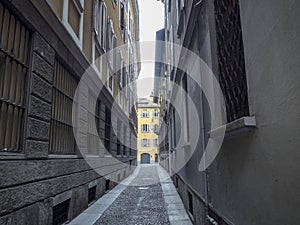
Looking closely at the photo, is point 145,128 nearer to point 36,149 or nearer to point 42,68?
point 42,68

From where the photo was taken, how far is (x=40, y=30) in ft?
13.0

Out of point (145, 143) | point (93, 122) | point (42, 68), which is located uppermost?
point (145, 143)

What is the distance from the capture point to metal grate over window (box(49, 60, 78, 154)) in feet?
15.5

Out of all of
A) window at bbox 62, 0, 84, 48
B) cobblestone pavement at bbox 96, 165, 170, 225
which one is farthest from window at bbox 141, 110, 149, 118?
window at bbox 62, 0, 84, 48

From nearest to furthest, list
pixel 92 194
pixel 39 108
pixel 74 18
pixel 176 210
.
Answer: pixel 39 108, pixel 74 18, pixel 176 210, pixel 92 194

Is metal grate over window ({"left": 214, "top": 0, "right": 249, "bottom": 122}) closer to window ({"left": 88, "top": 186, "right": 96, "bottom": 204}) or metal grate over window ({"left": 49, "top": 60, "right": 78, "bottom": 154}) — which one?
metal grate over window ({"left": 49, "top": 60, "right": 78, "bottom": 154})

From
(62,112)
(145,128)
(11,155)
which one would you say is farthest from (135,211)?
(145,128)

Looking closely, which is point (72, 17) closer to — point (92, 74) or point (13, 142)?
point (92, 74)

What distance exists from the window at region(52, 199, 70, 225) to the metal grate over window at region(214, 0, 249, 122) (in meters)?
3.59

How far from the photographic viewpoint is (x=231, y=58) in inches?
104

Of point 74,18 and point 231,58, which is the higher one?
point 74,18

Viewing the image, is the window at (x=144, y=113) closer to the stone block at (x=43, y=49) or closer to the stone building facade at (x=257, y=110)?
the stone block at (x=43, y=49)

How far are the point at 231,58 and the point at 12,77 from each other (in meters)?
2.78

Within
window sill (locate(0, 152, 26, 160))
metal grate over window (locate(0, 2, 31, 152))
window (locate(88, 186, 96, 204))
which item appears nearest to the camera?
window sill (locate(0, 152, 26, 160))
